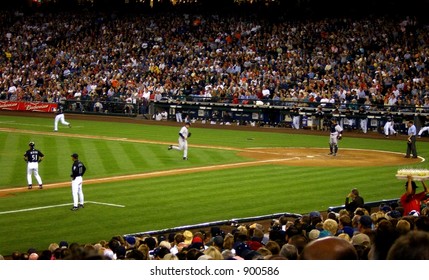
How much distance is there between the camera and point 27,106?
54.7m

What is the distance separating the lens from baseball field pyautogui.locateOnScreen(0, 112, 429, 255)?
17891mm

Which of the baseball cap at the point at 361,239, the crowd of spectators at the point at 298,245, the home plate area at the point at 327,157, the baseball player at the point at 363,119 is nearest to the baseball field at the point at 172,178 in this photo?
the home plate area at the point at 327,157

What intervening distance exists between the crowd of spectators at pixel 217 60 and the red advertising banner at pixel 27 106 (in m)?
0.57

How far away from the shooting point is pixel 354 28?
4888cm

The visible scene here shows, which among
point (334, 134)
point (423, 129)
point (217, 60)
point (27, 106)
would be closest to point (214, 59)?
point (217, 60)

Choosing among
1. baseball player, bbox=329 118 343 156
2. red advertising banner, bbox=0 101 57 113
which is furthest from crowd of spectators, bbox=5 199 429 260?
red advertising banner, bbox=0 101 57 113

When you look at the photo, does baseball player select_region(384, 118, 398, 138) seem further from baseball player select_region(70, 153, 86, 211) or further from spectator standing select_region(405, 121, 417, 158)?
baseball player select_region(70, 153, 86, 211)

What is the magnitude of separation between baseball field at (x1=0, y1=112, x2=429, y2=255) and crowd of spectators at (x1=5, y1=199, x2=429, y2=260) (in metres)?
5.22

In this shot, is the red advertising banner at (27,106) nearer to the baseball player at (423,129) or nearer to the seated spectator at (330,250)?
the baseball player at (423,129)

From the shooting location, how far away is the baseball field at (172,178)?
17.9m

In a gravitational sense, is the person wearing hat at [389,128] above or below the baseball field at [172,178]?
above

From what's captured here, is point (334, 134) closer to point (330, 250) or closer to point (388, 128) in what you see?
point (388, 128)

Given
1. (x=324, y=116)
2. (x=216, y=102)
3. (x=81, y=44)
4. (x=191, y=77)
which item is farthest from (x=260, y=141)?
(x=81, y=44)
